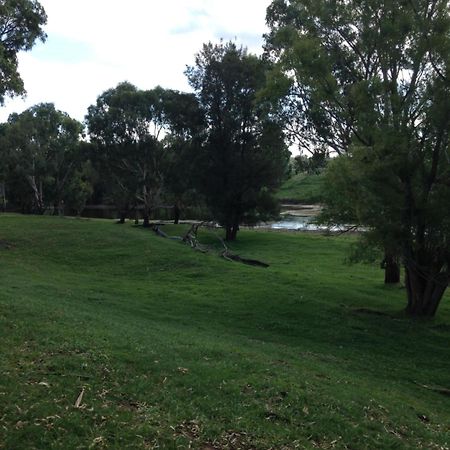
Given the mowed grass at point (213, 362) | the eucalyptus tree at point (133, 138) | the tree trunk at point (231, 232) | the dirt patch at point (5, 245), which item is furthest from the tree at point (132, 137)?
the mowed grass at point (213, 362)

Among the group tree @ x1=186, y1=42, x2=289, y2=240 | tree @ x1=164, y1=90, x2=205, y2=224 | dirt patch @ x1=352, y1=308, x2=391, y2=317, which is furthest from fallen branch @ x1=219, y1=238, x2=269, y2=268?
tree @ x1=164, y1=90, x2=205, y2=224

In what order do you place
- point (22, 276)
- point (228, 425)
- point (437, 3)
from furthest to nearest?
point (22, 276)
point (437, 3)
point (228, 425)

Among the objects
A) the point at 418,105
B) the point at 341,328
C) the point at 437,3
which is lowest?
the point at 341,328

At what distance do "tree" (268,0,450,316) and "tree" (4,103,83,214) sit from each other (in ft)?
149

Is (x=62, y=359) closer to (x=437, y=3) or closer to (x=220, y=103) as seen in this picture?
(x=437, y=3)

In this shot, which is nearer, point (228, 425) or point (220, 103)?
point (228, 425)

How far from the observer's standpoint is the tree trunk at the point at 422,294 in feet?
57.3

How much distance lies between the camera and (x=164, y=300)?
18156 millimetres

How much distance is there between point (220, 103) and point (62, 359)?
117 ft

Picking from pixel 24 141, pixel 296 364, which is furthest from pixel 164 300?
pixel 24 141

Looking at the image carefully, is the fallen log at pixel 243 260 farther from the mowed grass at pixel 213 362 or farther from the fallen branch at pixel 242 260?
the mowed grass at pixel 213 362

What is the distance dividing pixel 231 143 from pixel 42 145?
2670 centimetres

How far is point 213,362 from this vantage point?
9.21 metres

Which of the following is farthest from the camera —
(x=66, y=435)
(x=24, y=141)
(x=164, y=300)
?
(x=24, y=141)
